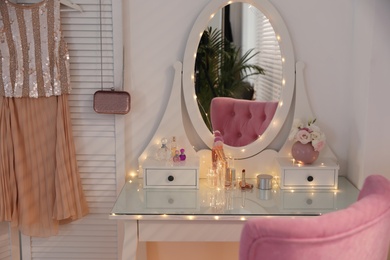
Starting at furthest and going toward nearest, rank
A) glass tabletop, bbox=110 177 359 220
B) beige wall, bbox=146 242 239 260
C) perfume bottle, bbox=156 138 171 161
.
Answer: beige wall, bbox=146 242 239 260 → perfume bottle, bbox=156 138 171 161 → glass tabletop, bbox=110 177 359 220

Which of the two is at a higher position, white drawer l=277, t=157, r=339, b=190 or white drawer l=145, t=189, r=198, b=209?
white drawer l=277, t=157, r=339, b=190

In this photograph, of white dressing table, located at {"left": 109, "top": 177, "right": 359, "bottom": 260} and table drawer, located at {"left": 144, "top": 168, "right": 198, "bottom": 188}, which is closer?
white dressing table, located at {"left": 109, "top": 177, "right": 359, "bottom": 260}

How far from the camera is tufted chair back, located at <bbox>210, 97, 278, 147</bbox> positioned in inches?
85.9

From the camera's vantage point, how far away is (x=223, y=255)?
2.34 m

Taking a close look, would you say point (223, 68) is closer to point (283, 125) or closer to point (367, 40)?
point (283, 125)

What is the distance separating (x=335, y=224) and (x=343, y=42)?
1200mm

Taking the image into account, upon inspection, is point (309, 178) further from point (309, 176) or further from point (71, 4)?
point (71, 4)

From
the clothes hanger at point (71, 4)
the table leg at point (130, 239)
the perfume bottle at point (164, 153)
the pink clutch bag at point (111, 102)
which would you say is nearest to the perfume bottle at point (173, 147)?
the perfume bottle at point (164, 153)

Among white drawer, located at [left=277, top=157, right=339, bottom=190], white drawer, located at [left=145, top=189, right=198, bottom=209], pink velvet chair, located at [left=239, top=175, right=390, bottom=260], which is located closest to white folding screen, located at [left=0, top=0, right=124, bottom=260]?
white drawer, located at [left=145, top=189, right=198, bottom=209]

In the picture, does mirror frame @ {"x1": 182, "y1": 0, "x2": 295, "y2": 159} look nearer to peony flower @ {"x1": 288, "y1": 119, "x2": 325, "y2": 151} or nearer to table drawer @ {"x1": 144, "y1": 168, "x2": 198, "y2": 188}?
peony flower @ {"x1": 288, "y1": 119, "x2": 325, "y2": 151}

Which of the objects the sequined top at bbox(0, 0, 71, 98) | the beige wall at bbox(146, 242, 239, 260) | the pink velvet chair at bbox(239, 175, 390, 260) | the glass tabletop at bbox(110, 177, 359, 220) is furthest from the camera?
the beige wall at bbox(146, 242, 239, 260)

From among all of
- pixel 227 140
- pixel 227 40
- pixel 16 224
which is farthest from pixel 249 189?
pixel 16 224

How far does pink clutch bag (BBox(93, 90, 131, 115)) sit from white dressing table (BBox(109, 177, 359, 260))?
386mm

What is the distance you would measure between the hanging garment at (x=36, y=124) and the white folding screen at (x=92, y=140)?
0.22 ft
